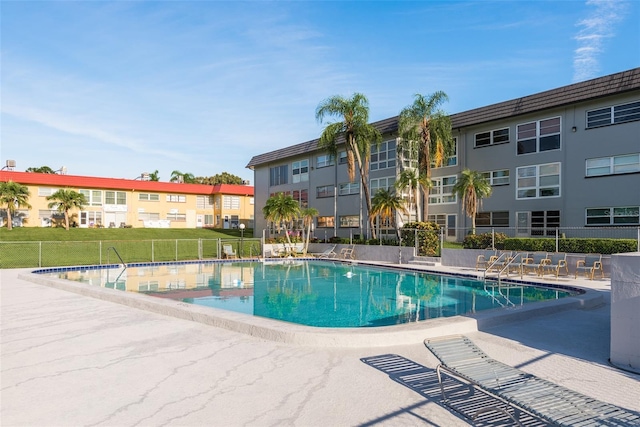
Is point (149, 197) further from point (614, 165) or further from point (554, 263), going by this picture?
point (614, 165)

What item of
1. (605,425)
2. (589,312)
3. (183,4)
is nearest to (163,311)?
(605,425)

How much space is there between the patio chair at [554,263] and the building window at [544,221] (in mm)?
4192

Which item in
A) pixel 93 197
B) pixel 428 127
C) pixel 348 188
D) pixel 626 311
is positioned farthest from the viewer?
pixel 93 197

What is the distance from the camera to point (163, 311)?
9312 millimetres

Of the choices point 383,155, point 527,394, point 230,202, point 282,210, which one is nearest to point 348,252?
point 282,210

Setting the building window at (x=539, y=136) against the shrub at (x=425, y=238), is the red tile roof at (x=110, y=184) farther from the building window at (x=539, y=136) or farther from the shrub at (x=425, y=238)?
the building window at (x=539, y=136)

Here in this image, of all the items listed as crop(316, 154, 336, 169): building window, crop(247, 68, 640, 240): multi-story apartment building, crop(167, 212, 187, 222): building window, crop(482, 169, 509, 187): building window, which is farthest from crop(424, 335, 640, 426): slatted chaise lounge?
crop(167, 212, 187, 222): building window

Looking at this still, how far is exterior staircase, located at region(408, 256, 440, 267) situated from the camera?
73.6 feet

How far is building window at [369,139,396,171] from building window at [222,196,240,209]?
26.8 m

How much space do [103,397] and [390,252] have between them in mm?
21715

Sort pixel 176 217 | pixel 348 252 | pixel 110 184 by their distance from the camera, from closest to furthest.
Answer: pixel 348 252, pixel 110 184, pixel 176 217

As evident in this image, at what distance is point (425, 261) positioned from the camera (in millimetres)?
22953

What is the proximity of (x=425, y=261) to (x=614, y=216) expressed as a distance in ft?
30.1

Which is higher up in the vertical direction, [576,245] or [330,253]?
[576,245]
